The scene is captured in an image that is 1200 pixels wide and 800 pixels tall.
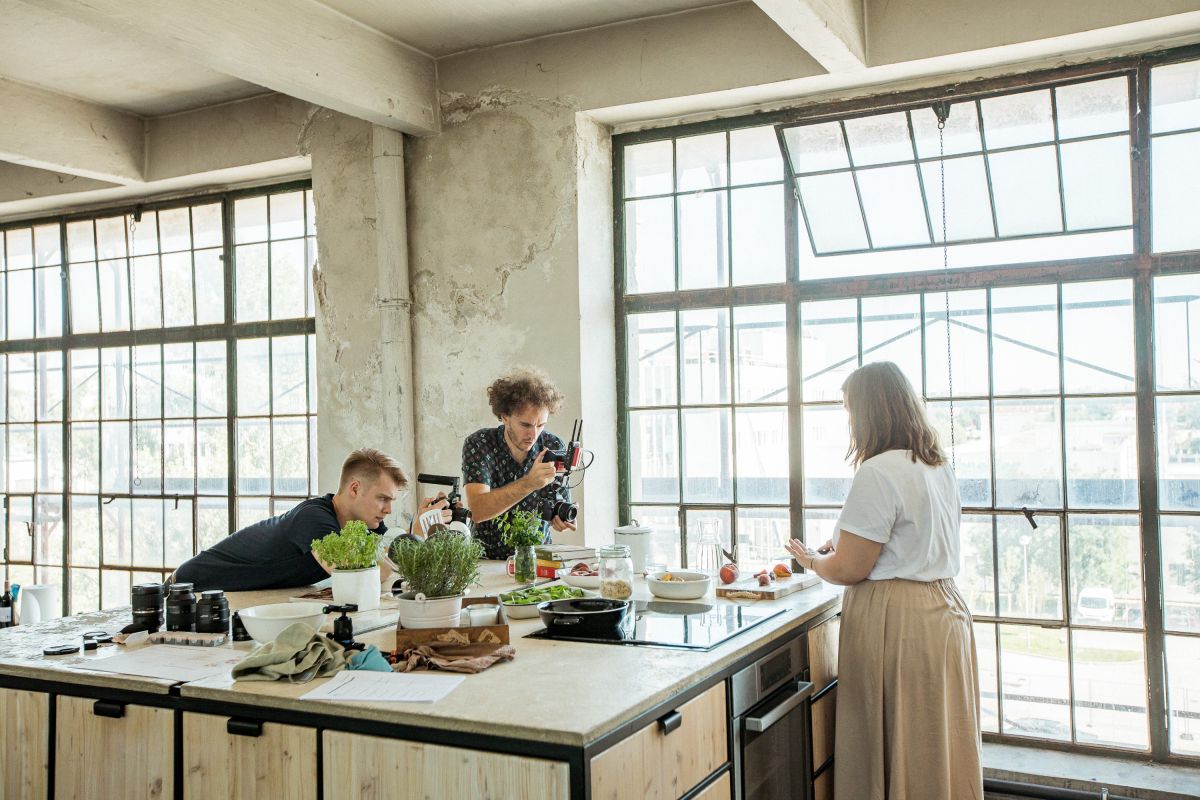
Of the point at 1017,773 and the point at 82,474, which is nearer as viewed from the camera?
the point at 1017,773

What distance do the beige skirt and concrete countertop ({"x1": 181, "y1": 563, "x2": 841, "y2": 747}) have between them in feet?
1.34

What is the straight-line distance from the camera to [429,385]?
523cm

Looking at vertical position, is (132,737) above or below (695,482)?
below

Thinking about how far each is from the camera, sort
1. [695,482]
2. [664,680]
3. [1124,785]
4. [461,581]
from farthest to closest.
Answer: [695,482] < [1124,785] < [461,581] < [664,680]

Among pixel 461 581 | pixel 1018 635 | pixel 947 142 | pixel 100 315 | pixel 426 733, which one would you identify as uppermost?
pixel 947 142

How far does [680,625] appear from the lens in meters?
2.69

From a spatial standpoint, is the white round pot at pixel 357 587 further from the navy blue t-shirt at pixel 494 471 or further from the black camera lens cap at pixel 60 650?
the navy blue t-shirt at pixel 494 471

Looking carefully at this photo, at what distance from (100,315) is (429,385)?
2768 mm

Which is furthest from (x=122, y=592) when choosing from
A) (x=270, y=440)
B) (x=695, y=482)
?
(x=695, y=482)

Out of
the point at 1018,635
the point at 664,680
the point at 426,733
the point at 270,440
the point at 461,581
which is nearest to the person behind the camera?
the point at 426,733

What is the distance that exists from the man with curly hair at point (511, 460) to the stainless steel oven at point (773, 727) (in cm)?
138

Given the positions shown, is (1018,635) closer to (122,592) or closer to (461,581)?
(461,581)

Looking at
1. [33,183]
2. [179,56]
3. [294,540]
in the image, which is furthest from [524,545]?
[33,183]

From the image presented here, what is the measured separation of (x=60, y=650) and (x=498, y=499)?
68.7 inches
